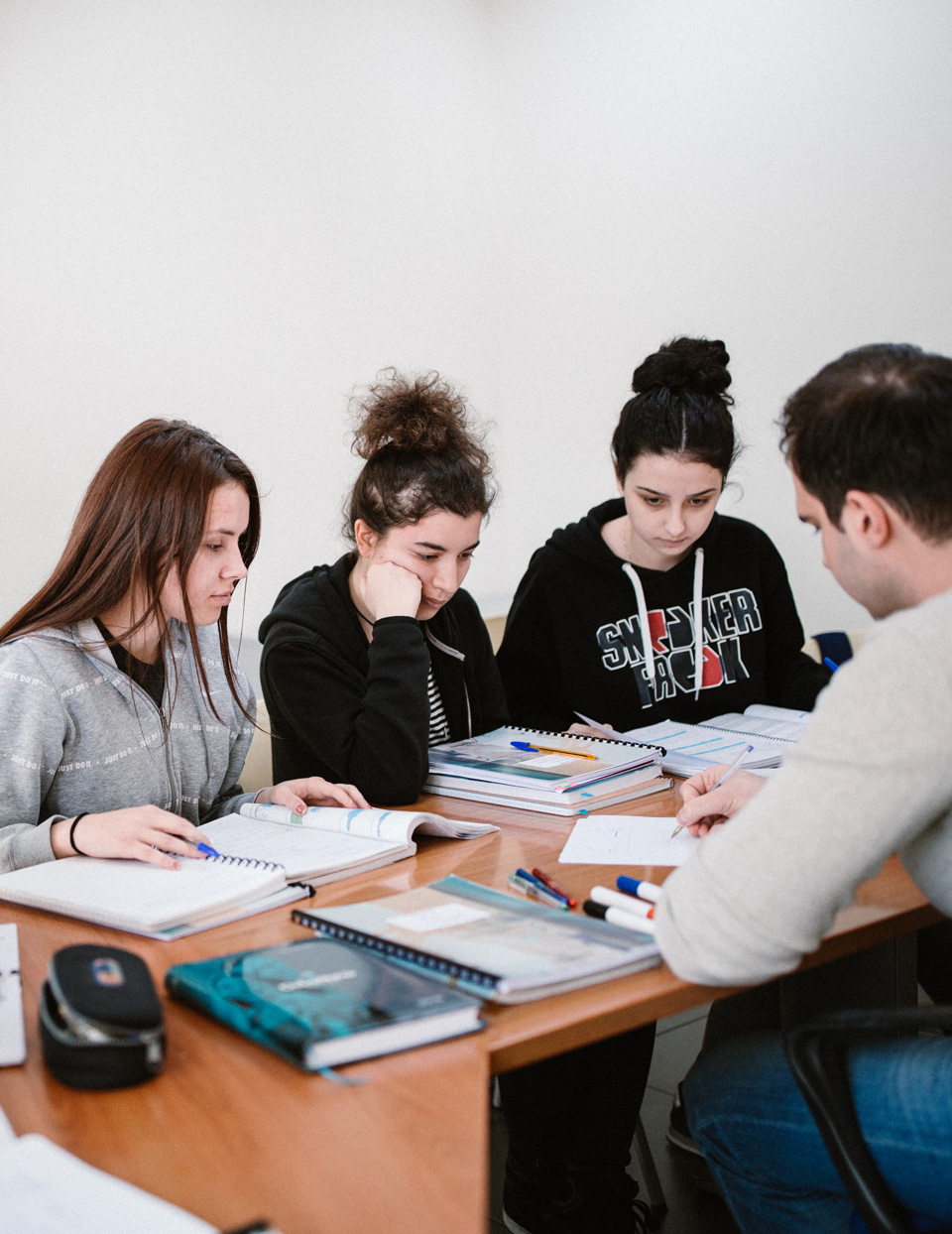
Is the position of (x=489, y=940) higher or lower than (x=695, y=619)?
lower

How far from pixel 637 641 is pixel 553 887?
1.09 meters

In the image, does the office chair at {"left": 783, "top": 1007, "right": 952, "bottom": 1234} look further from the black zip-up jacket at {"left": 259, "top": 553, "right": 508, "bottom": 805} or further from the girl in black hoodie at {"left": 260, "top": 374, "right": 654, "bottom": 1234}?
the black zip-up jacket at {"left": 259, "top": 553, "right": 508, "bottom": 805}

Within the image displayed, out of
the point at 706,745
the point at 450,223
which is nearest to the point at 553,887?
the point at 706,745

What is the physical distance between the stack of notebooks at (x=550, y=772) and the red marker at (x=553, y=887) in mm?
309

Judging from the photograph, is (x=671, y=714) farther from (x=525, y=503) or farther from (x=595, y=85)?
(x=595, y=85)

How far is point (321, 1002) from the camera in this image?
82 centimetres

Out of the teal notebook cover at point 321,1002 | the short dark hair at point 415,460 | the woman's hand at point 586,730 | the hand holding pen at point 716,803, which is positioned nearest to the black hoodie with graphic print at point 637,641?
the woman's hand at point 586,730

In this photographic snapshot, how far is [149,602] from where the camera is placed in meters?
1.45

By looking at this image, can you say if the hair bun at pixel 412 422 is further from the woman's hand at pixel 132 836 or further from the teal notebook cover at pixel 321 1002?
the teal notebook cover at pixel 321 1002

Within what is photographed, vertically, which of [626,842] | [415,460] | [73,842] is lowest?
[626,842]

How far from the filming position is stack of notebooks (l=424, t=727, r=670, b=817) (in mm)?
1503

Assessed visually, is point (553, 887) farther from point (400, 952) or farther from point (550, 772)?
point (550, 772)

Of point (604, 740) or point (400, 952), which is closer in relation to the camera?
point (400, 952)

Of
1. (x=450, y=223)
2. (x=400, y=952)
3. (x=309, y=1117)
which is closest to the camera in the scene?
(x=309, y=1117)
